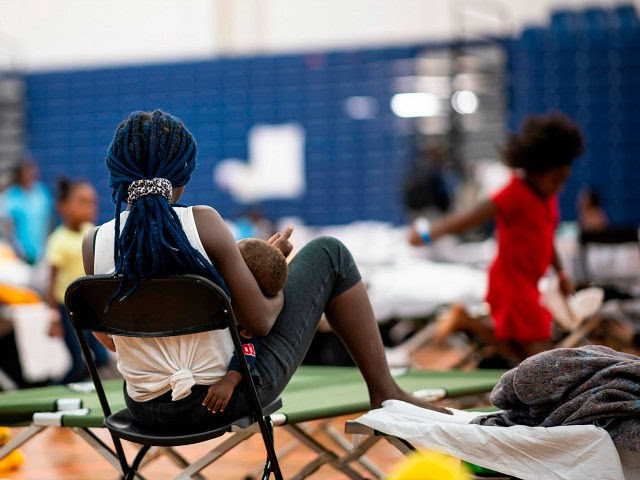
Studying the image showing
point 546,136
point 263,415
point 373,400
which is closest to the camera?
point 263,415

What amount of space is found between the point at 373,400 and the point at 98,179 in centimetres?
973

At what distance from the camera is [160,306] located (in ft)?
7.11

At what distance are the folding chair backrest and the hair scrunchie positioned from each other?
0.64 feet

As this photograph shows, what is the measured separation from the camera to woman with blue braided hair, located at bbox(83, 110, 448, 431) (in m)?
2.17

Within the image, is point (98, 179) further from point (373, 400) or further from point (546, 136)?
point (373, 400)

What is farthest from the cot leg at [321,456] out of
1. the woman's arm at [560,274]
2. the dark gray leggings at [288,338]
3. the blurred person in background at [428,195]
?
the blurred person in background at [428,195]

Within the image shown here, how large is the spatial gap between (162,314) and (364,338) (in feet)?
1.99

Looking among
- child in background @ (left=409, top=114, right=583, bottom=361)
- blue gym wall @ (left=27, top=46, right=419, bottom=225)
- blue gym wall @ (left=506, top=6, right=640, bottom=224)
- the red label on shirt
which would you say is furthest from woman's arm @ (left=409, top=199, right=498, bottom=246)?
blue gym wall @ (left=27, top=46, right=419, bottom=225)

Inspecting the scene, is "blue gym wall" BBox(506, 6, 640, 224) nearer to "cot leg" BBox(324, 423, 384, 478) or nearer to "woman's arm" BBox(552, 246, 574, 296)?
"woman's arm" BBox(552, 246, 574, 296)

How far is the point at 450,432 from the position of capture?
2209 mm

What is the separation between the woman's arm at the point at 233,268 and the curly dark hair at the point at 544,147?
5.92ft

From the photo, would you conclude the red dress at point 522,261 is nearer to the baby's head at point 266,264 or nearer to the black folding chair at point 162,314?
the baby's head at point 266,264

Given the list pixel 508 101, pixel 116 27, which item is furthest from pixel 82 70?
pixel 508 101

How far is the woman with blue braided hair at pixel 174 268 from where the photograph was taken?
85.3 inches
